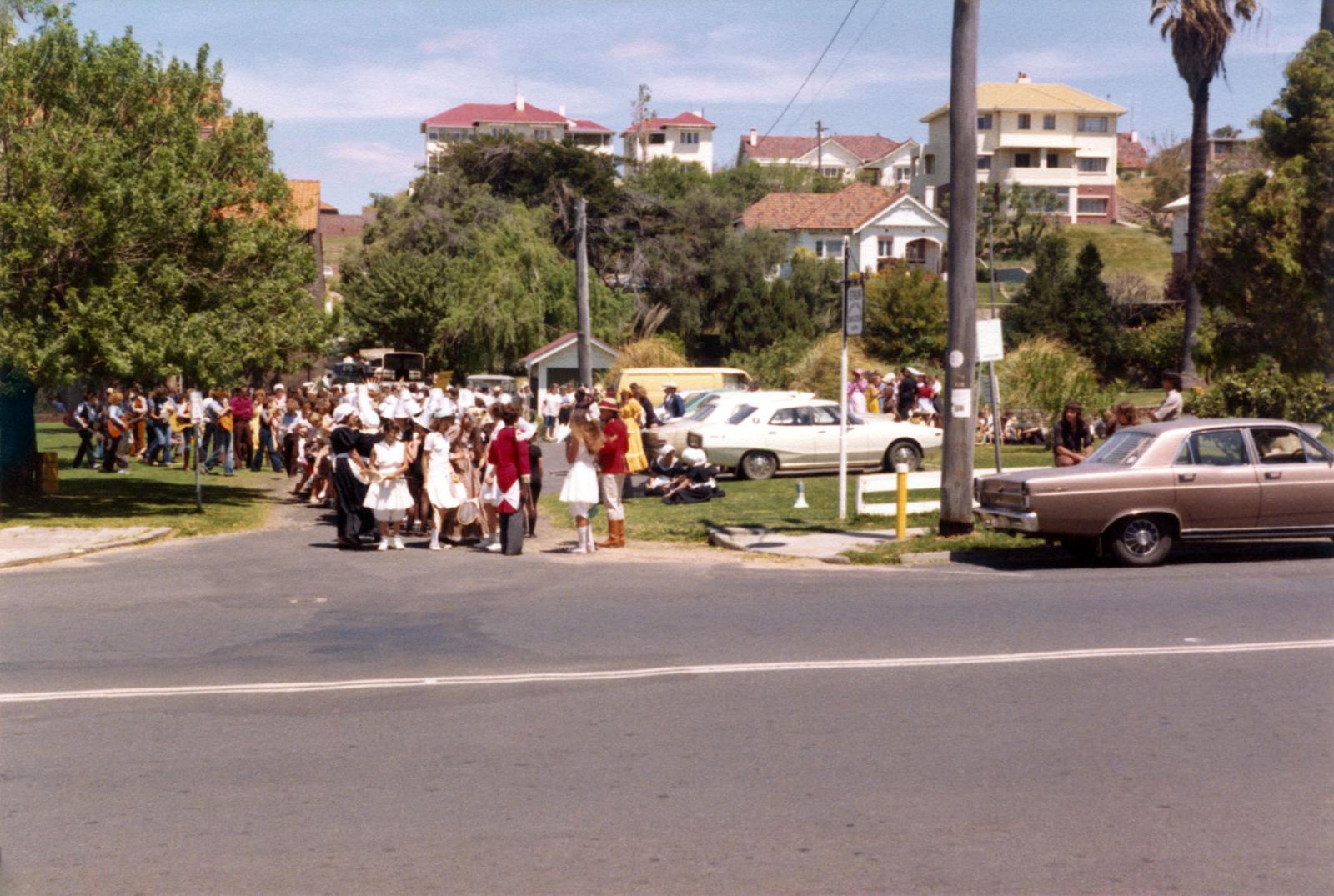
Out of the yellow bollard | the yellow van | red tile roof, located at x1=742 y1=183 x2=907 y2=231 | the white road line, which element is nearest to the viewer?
the white road line

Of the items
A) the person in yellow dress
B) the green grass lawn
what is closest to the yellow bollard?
the person in yellow dress

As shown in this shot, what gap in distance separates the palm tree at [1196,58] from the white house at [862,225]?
135 feet

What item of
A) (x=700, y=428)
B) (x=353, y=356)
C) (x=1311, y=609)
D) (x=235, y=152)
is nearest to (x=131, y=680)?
(x=1311, y=609)

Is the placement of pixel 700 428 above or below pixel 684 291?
below

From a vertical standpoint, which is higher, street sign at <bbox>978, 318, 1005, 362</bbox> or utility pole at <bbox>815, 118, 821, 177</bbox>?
utility pole at <bbox>815, 118, 821, 177</bbox>

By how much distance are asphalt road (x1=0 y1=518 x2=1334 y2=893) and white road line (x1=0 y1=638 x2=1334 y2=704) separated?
0.05 m

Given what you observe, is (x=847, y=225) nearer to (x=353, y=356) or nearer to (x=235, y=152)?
(x=353, y=356)

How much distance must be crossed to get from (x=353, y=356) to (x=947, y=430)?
4985 cm

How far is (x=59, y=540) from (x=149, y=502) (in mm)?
5538

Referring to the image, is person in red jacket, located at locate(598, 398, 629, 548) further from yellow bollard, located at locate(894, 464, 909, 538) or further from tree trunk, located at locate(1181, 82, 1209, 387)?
tree trunk, located at locate(1181, 82, 1209, 387)

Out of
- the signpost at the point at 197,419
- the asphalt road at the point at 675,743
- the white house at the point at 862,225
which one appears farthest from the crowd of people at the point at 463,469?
the white house at the point at 862,225

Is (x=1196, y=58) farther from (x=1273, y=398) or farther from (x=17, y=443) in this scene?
(x=17, y=443)

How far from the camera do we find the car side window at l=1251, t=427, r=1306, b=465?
1448cm

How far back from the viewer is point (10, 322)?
18484 mm
